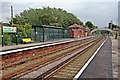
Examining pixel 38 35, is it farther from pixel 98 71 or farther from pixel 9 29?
pixel 98 71

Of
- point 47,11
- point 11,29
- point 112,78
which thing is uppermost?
point 47,11

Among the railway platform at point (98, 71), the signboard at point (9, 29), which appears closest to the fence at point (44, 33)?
the signboard at point (9, 29)

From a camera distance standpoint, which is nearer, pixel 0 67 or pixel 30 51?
pixel 0 67

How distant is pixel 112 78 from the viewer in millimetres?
9789

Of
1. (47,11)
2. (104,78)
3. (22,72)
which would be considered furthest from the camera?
(47,11)

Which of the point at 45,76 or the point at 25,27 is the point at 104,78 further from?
the point at 25,27

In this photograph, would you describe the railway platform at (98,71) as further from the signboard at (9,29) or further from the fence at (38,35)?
the fence at (38,35)

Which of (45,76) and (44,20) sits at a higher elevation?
(44,20)

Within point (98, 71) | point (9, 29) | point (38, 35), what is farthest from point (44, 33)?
point (98, 71)

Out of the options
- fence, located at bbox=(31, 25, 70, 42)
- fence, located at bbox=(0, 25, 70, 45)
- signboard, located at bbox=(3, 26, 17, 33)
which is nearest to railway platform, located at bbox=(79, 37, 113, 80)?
signboard, located at bbox=(3, 26, 17, 33)

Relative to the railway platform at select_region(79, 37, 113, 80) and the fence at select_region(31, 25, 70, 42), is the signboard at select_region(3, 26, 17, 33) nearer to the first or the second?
the fence at select_region(31, 25, 70, 42)

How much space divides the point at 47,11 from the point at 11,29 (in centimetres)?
6151

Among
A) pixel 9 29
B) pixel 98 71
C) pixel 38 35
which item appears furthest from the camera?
pixel 38 35

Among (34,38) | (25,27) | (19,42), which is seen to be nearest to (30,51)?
(19,42)
